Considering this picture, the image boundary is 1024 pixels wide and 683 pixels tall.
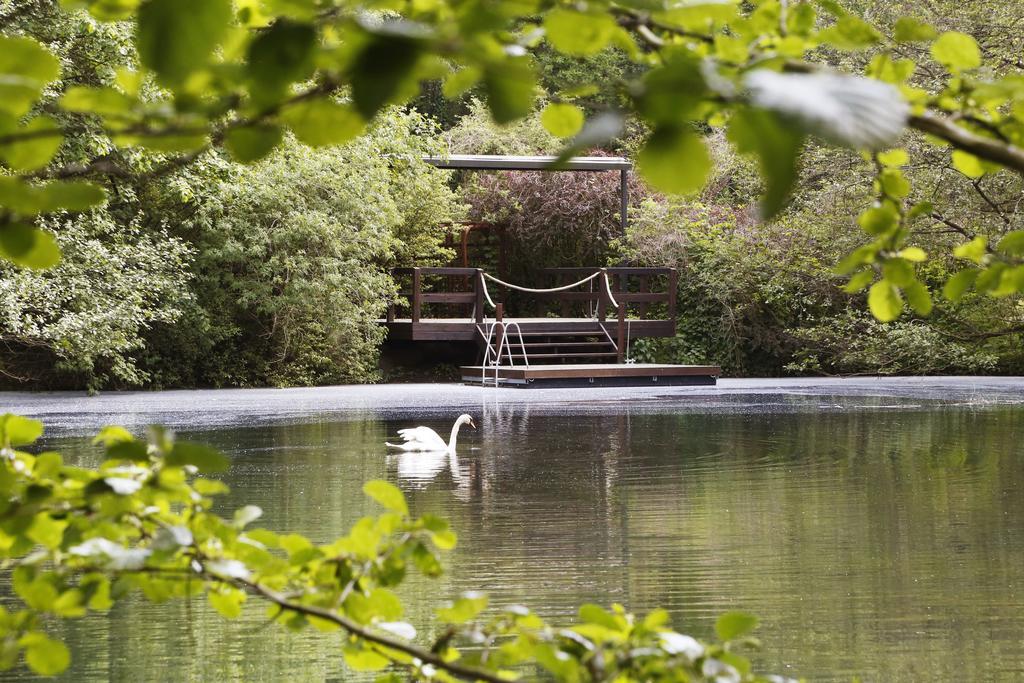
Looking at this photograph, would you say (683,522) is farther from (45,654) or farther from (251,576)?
(45,654)

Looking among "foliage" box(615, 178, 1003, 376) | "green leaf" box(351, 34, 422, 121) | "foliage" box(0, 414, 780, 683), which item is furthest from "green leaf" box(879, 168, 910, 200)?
"foliage" box(615, 178, 1003, 376)

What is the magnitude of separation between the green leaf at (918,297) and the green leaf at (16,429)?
3.12ft

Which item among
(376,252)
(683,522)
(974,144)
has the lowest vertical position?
(683,522)

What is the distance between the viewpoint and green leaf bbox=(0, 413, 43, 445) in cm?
140

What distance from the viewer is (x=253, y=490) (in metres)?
7.04

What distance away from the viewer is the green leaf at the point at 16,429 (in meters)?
1.40

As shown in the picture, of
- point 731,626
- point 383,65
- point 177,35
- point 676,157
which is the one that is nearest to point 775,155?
point 676,157

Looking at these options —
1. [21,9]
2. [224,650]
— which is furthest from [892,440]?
[21,9]

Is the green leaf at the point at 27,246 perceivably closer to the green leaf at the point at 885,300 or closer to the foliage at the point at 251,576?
the foliage at the point at 251,576

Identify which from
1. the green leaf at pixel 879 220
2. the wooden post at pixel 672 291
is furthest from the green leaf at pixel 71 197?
the wooden post at pixel 672 291

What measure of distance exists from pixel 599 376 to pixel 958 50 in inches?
628

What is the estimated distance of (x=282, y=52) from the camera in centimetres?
71

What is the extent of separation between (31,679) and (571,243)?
19.5 meters

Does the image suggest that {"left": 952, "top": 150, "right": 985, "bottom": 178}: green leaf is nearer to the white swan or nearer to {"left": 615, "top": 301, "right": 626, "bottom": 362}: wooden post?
the white swan
